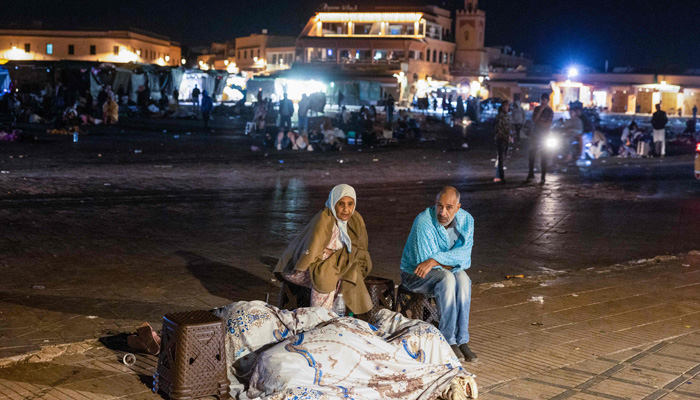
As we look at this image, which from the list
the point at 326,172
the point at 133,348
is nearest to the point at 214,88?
the point at 326,172

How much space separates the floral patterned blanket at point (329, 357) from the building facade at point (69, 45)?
68.6 meters

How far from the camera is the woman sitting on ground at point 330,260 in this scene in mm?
4988

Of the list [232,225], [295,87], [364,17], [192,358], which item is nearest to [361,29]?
[364,17]

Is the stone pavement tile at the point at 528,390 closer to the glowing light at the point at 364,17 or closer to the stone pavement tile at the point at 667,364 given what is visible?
the stone pavement tile at the point at 667,364

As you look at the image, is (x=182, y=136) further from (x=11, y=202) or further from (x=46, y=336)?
(x=46, y=336)

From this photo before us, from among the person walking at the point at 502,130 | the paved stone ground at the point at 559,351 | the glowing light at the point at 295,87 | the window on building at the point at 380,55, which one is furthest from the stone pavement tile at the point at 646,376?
the window on building at the point at 380,55

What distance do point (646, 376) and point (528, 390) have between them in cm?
83

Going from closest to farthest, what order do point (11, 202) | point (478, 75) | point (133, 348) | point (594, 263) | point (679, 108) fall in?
point (133, 348)
point (594, 263)
point (11, 202)
point (679, 108)
point (478, 75)

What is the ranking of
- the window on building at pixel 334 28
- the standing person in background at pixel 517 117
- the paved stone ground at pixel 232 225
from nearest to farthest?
the paved stone ground at pixel 232 225 < the standing person in background at pixel 517 117 < the window on building at pixel 334 28

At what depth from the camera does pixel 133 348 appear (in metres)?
4.79

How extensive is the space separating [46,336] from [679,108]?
6471 centimetres

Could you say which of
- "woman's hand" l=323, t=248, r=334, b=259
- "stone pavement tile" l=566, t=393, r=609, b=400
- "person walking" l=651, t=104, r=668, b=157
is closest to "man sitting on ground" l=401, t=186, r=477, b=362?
"woman's hand" l=323, t=248, r=334, b=259

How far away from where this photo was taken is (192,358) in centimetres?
399

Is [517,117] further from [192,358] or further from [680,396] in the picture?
[192,358]
